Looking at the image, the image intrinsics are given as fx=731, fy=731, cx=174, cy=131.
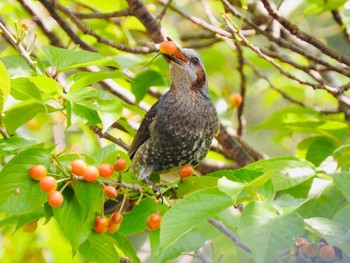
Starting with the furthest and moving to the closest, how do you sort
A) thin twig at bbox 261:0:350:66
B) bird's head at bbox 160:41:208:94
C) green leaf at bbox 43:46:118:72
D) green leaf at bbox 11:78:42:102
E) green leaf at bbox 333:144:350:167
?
1. bird's head at bbox 160:41:208:94
2. thin twig at bbox 261:0:350:66
3. green leaf at bbox 333:144:350:167
4. green leaf at bbox 43:46:118:72
5. green leaf at bbox 11:78:42:102

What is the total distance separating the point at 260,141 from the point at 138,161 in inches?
173

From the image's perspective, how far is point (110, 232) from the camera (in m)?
2.97

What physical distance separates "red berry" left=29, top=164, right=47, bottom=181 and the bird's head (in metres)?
1.60

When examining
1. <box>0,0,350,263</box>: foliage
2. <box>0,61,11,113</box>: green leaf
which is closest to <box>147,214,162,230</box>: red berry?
<box>0,0,350,263</box>: foliage

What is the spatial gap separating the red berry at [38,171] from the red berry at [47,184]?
19 mm

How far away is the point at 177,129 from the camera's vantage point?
4027mm

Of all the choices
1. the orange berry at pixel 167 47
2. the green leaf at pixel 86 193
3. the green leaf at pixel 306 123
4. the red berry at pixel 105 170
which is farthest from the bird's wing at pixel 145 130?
the green leaf at pixel 86 193

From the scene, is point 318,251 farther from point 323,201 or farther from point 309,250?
point 323,201

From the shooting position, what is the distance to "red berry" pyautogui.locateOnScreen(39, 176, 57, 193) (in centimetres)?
257

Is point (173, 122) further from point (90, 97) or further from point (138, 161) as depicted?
point (90, 97)

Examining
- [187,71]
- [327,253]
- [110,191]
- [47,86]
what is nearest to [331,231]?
[327,253]

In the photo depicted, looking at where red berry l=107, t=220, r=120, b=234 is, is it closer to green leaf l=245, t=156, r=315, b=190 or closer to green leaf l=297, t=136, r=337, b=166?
green leaf l=245, t=156, r=315, b=190

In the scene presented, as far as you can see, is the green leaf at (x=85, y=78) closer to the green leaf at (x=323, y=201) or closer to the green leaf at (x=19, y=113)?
the green leaf at (x=19, y=113)

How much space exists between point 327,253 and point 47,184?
0.99 metres
